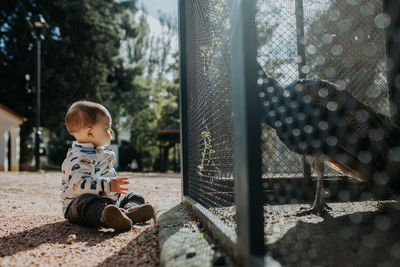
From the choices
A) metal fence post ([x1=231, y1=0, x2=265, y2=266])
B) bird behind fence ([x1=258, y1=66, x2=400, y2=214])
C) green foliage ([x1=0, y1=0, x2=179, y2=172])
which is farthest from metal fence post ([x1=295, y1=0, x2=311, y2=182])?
green foliage ([x1=0, y1=0, x2=179, y2=172])

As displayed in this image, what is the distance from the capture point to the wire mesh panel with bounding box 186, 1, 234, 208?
2088mm

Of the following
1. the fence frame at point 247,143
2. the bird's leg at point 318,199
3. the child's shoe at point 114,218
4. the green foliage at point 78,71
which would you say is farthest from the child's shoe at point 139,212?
the green foliage at point 78,71

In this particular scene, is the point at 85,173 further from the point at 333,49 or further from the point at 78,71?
the point at 78,71

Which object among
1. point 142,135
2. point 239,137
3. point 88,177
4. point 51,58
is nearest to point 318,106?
point 239,137

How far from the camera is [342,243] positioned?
5.40 feet

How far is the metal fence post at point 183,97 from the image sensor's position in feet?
11.4

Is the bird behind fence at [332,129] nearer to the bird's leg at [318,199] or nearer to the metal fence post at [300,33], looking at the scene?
the bird's leg at [318,199]

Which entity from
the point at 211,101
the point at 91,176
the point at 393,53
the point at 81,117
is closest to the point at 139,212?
the point at 91,176

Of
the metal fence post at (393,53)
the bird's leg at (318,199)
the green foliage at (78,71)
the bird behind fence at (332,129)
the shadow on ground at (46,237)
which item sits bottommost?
the shadow on ground at (46,237)

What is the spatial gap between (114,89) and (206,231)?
2153cm

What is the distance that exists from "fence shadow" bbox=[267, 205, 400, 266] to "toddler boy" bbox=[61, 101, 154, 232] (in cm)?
134

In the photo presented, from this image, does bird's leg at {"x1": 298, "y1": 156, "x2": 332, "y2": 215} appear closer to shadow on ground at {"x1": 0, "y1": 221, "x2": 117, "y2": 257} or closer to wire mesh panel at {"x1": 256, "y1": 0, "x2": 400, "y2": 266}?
wire mesh panel at {"x1": 256, "y1": 0, "x2": 400, "y2": 266}

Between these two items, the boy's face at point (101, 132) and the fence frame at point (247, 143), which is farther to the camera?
the boy's face at point (101, 132)

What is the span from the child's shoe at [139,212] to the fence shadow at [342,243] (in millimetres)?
1280
